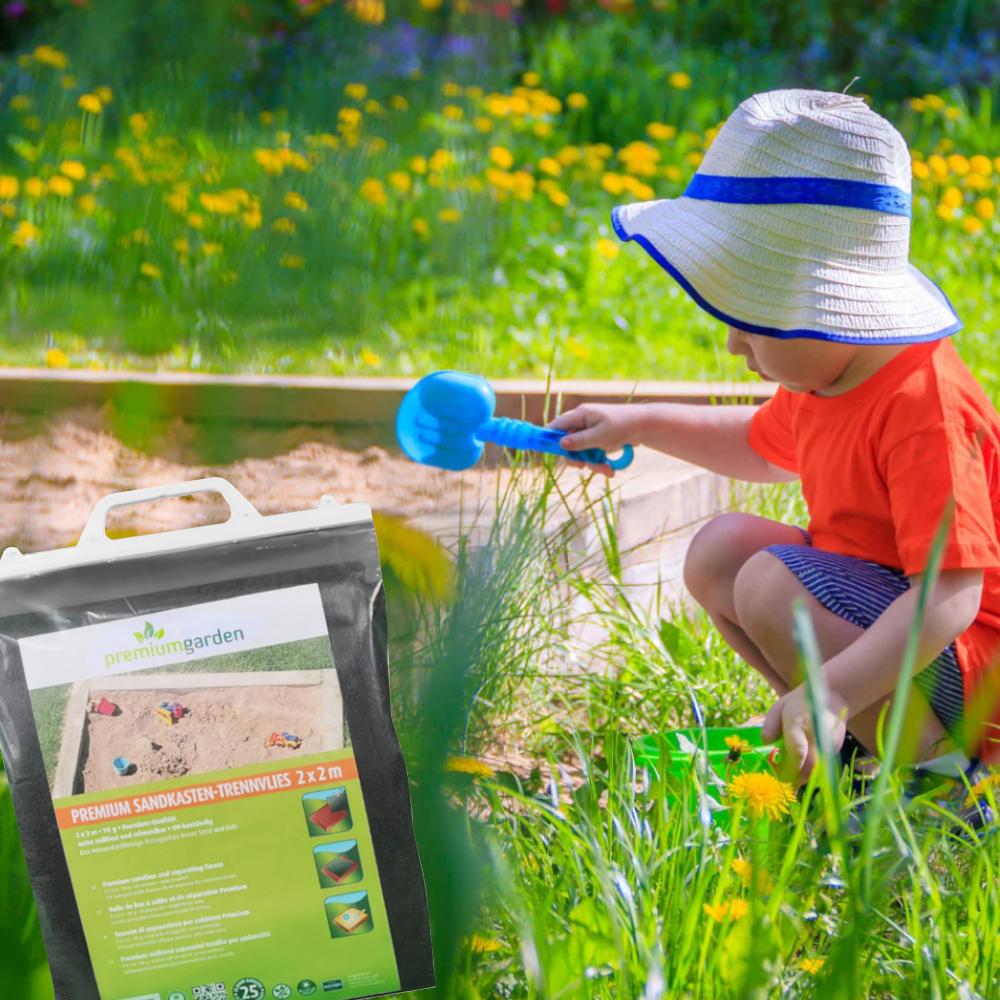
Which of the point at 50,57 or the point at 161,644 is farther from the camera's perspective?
the point at 161,644

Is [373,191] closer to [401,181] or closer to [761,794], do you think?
[401,181]

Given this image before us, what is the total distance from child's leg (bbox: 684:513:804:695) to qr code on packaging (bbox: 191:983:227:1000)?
818 millimetres

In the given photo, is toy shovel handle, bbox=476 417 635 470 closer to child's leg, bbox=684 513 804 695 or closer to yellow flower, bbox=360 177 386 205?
child's leg, bbox=684 513 804 695

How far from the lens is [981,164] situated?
3.47 metres

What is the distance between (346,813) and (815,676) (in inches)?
15.6

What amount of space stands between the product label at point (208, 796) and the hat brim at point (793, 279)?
2.13ft

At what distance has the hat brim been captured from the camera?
1.09m

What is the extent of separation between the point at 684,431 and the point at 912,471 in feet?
1.33

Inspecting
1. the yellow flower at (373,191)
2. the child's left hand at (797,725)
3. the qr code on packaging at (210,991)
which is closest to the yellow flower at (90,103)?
the yellow flower at (373,191)

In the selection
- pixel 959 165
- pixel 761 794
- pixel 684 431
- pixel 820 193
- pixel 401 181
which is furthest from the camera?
pixel 959 165

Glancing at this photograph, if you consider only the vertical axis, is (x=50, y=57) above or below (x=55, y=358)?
above

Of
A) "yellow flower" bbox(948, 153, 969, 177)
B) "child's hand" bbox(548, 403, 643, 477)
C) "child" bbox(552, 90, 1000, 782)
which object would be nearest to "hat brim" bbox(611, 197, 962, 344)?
"child" bbox(552, 90, 1000, 782)

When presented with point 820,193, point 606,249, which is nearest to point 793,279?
point 820,193

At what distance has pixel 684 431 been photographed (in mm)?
1459
